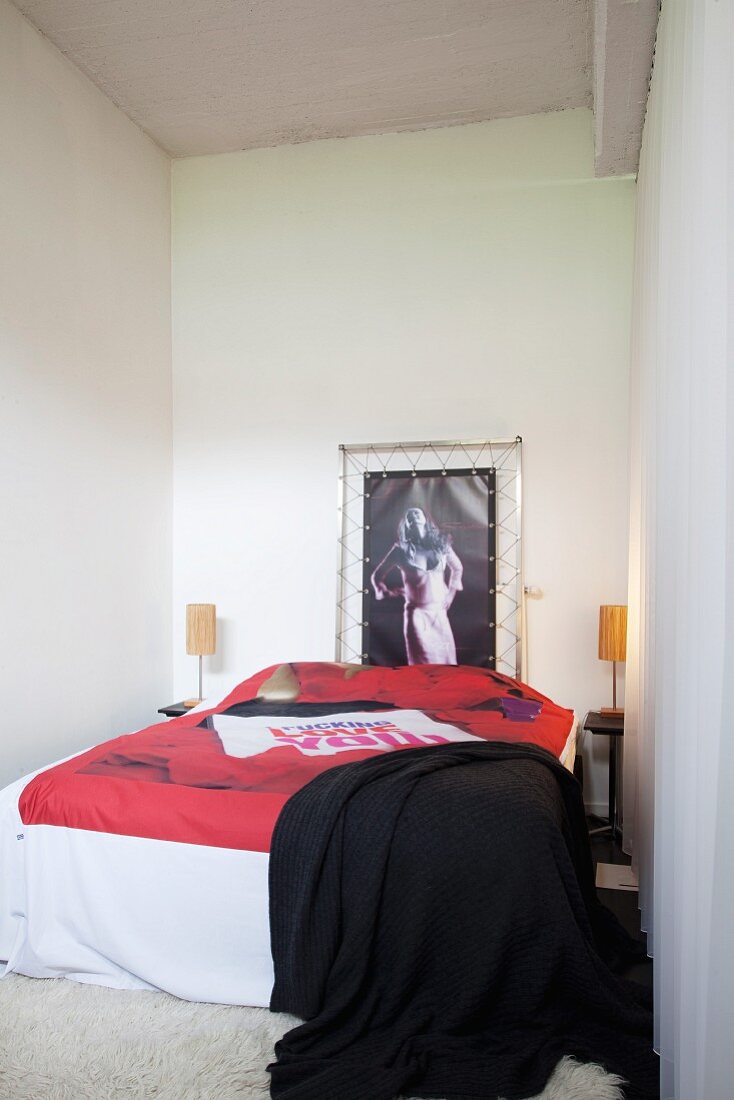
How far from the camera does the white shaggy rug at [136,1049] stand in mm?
1867

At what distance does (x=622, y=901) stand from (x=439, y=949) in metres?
1.21

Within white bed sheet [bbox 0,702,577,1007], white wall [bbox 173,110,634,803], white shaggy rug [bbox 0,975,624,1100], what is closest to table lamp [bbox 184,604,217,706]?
white wall [bbox 173,110,634,803]

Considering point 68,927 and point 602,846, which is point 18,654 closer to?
point 68,927

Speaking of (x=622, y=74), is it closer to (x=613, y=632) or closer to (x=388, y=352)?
(x=388, y=352)

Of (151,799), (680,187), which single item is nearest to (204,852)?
(151,799)

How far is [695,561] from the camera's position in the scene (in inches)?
58.0

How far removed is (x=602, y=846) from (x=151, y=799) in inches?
81.2

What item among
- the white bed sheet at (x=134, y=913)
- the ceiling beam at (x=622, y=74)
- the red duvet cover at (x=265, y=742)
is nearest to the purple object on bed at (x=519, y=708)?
the red duvet cover at (x=265, y=742)

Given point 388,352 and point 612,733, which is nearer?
point 612,733

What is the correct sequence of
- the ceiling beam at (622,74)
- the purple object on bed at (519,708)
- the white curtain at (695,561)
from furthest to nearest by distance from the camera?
the purple object on bed at (519,708)
the ceiling beam at (622,74)
the white curtain at (695,561)

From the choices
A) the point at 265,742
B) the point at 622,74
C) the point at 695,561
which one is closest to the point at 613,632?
the point at 265,742

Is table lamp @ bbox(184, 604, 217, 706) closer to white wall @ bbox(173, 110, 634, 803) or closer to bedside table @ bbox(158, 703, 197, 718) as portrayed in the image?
bedside table @ bbox(158, 703, 197, 718)

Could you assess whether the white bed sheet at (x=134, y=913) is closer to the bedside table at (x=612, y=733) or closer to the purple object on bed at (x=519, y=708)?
the purple object on bed at (x=519, y=708)

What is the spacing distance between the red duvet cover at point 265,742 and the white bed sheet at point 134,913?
0.16 feet
